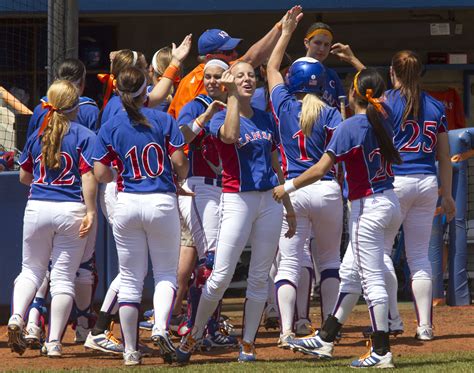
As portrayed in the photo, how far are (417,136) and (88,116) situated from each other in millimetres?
2395

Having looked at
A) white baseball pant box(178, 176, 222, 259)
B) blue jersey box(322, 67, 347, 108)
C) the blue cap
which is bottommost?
white baseball pant box(178, 176, 222, 259)

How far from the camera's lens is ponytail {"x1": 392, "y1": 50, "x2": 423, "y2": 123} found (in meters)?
7.80

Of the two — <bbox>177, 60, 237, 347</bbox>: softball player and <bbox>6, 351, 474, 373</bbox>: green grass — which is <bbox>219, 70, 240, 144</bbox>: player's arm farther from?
<bbox>6, 351, 474, 373</bbox>: green grass

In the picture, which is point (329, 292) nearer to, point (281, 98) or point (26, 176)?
point (281, 98)

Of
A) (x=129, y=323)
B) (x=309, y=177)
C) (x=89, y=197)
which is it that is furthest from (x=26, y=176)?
(x=309, y=177)

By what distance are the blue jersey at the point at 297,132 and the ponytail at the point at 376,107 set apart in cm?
60

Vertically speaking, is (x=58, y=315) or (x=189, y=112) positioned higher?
(x=189, y=112)

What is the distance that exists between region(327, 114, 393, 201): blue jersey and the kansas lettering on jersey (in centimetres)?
90

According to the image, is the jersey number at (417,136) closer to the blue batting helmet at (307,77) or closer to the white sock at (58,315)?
the blue batting helmet at (307,77)

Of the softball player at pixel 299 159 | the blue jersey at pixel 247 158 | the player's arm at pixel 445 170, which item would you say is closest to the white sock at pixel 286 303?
the softball player at pixel 299 159

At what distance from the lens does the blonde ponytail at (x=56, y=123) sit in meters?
7.34

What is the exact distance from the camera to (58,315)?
7.33 metres

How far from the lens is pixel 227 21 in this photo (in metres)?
13.7

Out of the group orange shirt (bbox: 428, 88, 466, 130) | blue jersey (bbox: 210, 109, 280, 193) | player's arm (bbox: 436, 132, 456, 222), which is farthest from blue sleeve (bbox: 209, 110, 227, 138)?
orange shirt (bbox: 428, 88, 466, 130)
